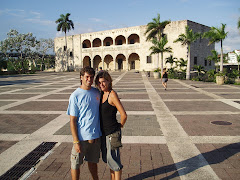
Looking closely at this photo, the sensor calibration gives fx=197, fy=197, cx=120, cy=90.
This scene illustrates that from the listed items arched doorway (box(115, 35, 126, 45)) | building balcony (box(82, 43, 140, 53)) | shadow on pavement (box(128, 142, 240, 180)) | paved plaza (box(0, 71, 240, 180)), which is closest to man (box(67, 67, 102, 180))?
paved plaza (box(0, 71, 240, 180))

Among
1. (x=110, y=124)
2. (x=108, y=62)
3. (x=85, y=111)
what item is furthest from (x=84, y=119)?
(x=108, y=62)

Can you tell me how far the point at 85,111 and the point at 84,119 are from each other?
12 centimetres

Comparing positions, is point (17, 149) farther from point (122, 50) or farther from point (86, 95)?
point (122, 50)

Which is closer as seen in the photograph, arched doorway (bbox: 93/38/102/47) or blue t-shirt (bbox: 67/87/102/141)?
blue t-shirt (bbox: 67/87/102/141)

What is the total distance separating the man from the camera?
8.80 feet

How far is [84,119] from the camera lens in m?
2.73

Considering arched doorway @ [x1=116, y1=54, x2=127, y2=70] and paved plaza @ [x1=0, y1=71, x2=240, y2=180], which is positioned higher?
arched doorway @ [x1=116, y1=54, x2=127, y2=70]

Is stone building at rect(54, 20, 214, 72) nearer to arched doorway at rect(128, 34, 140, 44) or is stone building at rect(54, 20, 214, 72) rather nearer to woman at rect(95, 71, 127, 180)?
arched doorway at rect(128, 34, 140, 44)

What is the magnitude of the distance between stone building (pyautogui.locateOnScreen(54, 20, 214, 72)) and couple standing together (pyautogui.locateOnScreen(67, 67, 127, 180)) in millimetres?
34702

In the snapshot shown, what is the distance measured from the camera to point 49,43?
5584 centimetres

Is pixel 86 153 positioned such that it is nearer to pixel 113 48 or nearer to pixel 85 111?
pixel 85 111

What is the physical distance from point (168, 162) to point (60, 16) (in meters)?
49.1

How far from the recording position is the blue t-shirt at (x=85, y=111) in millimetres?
2682

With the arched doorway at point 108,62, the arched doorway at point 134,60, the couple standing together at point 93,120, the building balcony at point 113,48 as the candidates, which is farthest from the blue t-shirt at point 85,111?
the arched doorway at point 108,62
